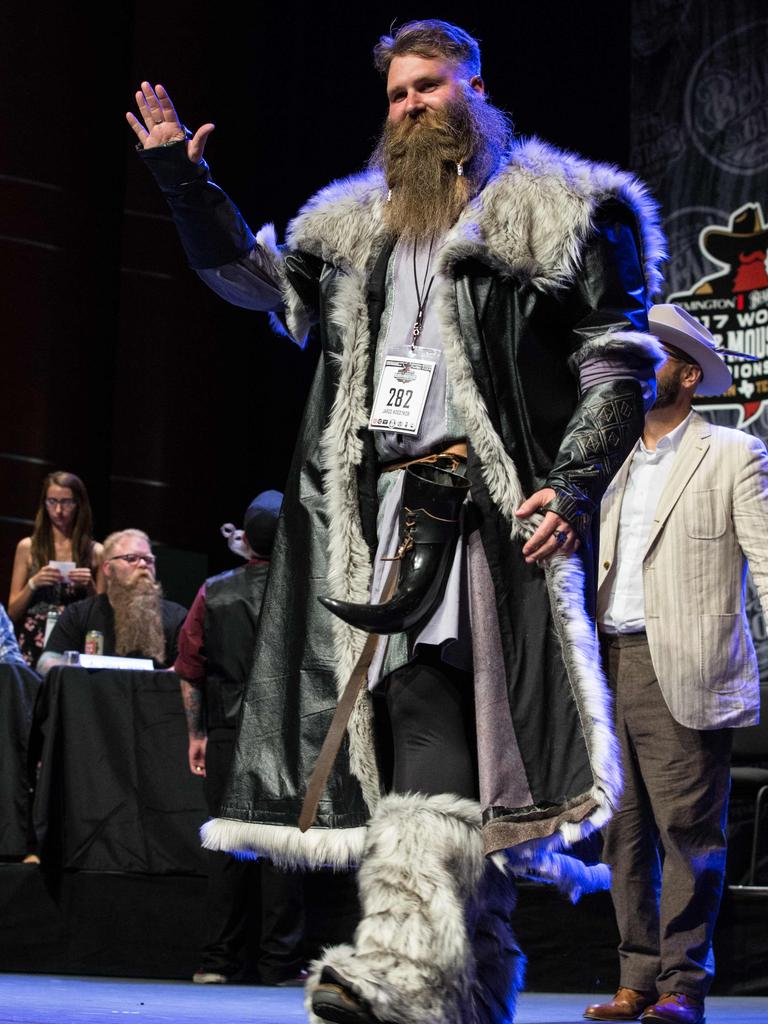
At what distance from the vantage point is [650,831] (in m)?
3.95

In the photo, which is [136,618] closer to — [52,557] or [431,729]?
[52,557]

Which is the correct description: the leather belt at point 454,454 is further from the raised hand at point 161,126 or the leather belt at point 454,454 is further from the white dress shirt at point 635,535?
the white dress shirt at point 635,535

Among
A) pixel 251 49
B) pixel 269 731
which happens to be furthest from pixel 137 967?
pixel 251 49

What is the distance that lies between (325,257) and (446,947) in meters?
1.21

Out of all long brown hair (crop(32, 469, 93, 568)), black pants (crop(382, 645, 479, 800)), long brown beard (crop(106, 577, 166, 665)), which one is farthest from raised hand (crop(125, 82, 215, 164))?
long brown hair (crop(32, 469, 93, 568))

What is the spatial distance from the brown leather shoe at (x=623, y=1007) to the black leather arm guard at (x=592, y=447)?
1844mm

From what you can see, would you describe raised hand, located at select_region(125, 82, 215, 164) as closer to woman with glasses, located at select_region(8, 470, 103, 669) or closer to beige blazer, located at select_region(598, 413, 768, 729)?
beige blazer, located at select_region(598, 413, 768, 729)

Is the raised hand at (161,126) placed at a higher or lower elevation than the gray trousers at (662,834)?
higher

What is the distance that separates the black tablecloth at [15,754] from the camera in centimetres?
498

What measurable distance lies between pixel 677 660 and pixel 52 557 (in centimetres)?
372

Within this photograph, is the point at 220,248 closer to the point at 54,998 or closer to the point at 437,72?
the point at 437,72

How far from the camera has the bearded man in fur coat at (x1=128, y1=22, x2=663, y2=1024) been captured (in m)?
2.11

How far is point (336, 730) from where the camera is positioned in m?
2.25

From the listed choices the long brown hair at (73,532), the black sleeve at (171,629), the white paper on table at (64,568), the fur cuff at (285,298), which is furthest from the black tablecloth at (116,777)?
the fur cuff at (285,298)
